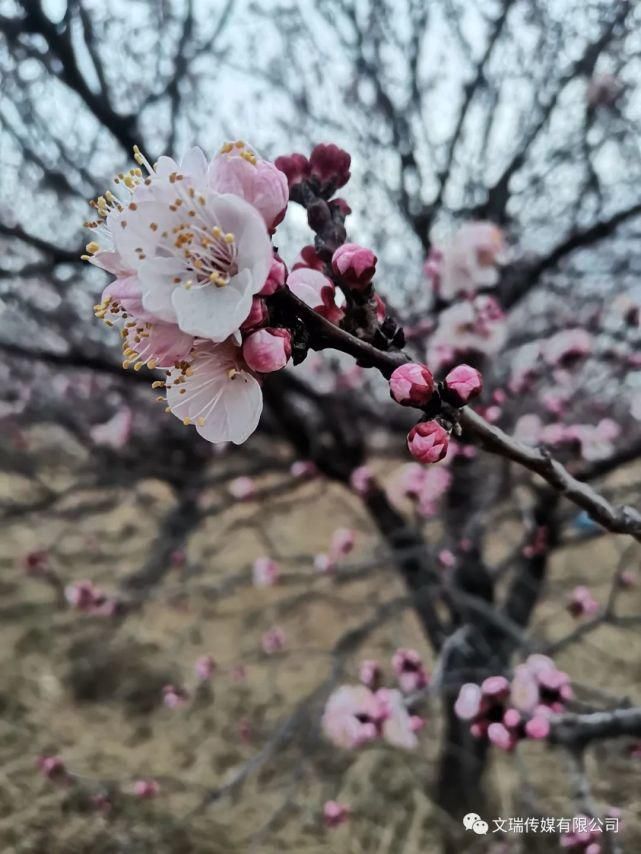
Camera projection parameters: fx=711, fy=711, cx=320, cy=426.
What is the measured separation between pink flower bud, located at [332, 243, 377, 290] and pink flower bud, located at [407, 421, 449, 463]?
0.07 m

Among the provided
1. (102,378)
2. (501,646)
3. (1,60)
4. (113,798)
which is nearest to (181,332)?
(501,646)

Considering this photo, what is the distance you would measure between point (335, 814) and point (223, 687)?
303 mm

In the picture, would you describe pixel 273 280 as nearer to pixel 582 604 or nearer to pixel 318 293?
pixel 318 293

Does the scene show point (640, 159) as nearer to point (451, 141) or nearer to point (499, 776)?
point (451, 141)

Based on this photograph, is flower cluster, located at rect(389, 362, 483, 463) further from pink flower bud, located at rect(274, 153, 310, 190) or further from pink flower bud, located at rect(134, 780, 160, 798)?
pink flower bud, located at rect(134, 780, 160, 798)

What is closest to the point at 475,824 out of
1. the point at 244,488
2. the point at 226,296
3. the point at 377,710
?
the point at 377,710

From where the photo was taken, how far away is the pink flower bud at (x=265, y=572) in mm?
1242

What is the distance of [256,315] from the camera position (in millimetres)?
287

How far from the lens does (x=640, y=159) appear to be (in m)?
1.04

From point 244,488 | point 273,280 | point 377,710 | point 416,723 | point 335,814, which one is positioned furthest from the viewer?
point 244,488

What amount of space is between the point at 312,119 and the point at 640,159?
1.71 ft

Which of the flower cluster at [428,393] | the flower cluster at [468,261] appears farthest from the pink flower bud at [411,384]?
the flower cluster at [468,261]

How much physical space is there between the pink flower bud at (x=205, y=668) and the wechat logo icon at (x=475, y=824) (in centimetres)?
45

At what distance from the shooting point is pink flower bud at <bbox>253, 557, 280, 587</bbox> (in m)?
1.24
